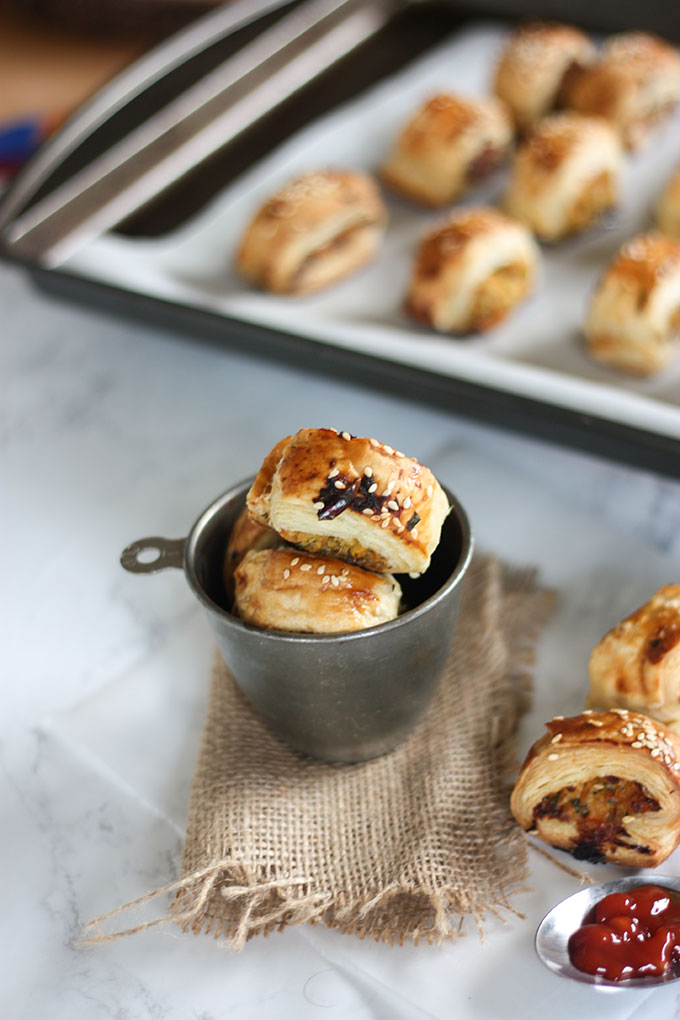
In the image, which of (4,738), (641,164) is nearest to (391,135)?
(641,164)

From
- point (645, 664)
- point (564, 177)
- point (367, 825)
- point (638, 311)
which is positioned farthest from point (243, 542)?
point (564, 177)

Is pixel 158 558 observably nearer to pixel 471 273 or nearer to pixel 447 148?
pixel 471 273

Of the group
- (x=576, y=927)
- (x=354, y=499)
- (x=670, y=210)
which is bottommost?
(x=576, y=927)

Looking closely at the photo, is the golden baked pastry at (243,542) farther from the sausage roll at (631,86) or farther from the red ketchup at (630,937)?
the sausage roll at (631,86)

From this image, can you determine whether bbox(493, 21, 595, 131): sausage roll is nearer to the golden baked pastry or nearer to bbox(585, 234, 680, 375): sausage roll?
bbox(585, 234, 680, 375): sausage roll

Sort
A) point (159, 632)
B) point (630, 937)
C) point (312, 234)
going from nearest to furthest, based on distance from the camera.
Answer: point (630, 937), point (159, 632), point (312, 234)

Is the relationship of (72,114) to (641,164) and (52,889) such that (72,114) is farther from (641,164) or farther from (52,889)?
(52,889)

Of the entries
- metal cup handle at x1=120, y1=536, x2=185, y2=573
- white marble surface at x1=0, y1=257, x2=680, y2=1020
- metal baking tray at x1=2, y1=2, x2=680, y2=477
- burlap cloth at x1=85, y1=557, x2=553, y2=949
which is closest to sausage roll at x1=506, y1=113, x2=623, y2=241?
metal baking tray at x1=2, y1=2, x2=680, y2=477
